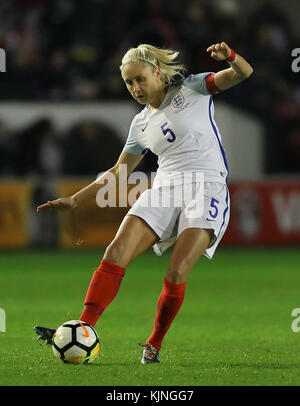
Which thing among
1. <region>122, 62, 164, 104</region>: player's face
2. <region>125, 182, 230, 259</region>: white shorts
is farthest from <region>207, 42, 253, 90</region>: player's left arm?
<region>125, 182, 230, 259</region>: white shorts

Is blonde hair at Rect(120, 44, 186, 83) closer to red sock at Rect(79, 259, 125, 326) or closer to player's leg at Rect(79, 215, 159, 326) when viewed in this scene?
player's leg at Rect(79, 215, 159, 326)

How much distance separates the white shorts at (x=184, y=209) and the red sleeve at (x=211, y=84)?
62 cm

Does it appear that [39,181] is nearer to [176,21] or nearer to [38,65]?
[38,65]

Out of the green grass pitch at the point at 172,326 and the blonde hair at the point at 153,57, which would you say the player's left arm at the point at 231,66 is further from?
the green grass pitch at the point at 172,326

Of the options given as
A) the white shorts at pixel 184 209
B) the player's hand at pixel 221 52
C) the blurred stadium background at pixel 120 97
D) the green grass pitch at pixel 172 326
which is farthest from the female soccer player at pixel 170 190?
the blurred stadium background at pixel 120 97

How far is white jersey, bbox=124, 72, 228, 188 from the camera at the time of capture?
6.42 meters

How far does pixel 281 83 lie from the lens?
18.1m

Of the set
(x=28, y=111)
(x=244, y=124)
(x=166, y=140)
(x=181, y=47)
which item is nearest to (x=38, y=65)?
(x=28, y=111)

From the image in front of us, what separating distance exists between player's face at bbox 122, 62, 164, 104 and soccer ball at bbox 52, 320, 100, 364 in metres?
1.56

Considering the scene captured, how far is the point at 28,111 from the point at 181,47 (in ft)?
10.2

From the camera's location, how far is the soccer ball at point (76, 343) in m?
6.08

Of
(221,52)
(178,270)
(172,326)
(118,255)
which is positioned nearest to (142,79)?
(221,52)

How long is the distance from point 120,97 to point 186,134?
37.8 ft

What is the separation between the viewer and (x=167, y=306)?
247 inches
